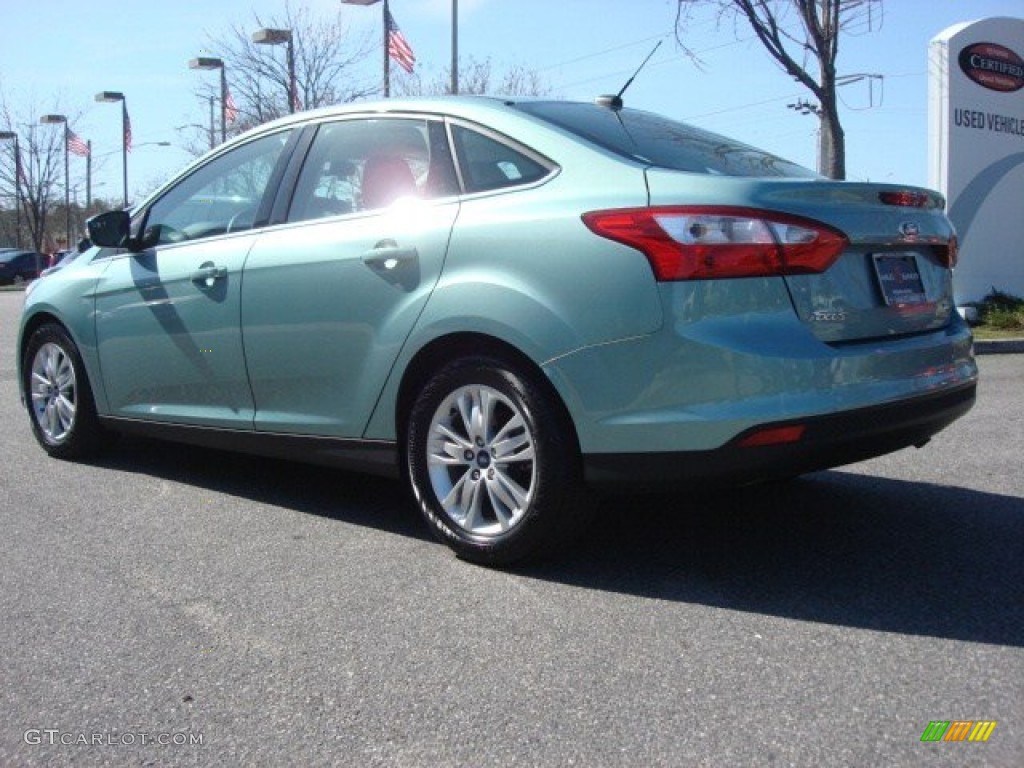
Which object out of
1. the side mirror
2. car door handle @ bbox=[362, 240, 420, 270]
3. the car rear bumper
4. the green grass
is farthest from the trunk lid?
the green grass

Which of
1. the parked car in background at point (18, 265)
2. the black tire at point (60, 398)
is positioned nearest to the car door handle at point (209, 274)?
the black tire at point (60, 398)

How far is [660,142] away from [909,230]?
37.1 inches

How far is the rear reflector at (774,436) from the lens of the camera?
3303 millimetres

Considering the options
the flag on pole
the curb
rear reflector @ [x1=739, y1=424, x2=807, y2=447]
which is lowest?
the curb

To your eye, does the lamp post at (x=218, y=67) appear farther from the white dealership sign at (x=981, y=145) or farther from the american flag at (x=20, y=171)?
the american flag at (x=20, y=171)

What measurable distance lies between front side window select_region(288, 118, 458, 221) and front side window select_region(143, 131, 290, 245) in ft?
0.95

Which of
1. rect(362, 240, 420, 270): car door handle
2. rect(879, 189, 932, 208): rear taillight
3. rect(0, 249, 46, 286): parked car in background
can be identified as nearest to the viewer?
rect(879, 189, 932, 208): rear taillight

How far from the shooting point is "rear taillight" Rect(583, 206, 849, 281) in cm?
335

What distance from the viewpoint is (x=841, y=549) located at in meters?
4.03

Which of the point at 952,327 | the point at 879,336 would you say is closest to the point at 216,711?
the point at 879,336

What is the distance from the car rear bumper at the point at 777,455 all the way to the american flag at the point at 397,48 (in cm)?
1803

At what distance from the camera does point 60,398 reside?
5918 millimetres

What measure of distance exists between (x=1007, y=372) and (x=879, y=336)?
728cm

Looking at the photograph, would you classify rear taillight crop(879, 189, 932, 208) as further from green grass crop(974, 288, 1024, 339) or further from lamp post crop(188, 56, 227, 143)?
lamp post crop(188, 56, 227, 143)
